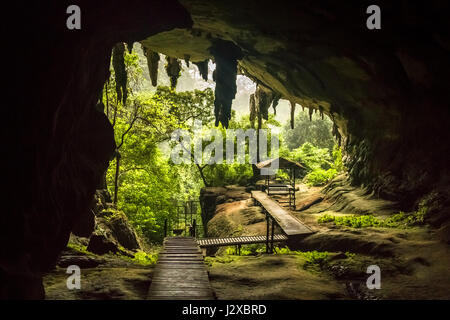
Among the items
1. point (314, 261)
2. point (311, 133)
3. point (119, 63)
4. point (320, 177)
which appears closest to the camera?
point (314, 261)

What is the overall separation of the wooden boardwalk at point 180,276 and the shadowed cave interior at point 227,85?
8.12 ft

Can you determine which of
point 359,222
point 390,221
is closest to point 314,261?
point 359,222

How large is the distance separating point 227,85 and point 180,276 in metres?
11.1

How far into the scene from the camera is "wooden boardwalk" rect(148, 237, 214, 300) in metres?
6.33

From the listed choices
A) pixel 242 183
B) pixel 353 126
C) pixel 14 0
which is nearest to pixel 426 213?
pixel 353 126

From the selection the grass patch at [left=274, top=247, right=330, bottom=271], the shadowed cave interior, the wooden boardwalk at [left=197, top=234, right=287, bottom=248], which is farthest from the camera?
the wooden boardwalk at [left=197, top=234, right=287, bottom=248]

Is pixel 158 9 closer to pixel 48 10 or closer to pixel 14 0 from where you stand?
pixel 48 10

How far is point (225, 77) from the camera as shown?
16172 mm

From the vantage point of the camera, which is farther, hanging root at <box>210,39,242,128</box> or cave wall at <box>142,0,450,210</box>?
hanging root at <box>210,39,242,128</box>

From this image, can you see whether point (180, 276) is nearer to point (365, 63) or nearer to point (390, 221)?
point (390, 221)

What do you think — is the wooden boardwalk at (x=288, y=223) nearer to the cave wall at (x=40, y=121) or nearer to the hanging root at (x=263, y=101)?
the cave wall at (x=40, y=121)

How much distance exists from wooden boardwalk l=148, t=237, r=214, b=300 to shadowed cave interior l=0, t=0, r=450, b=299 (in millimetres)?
2475

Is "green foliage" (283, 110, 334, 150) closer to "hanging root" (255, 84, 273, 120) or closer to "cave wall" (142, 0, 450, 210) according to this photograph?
"hanging root" (255, 84, 273, 120)

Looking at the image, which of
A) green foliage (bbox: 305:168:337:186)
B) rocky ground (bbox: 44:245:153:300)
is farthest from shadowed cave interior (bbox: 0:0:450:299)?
green foliage (bbox: 305:168:337:186)
